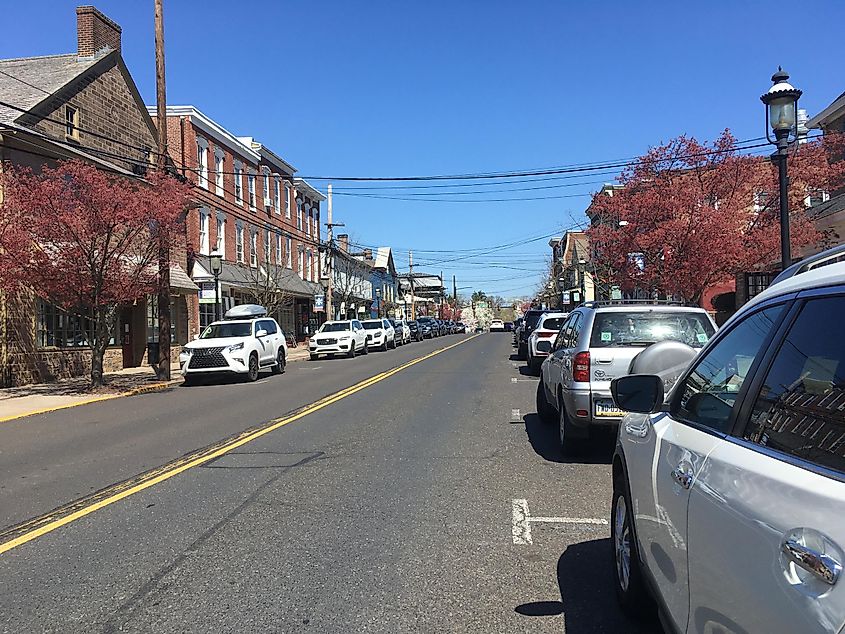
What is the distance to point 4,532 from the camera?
600cm

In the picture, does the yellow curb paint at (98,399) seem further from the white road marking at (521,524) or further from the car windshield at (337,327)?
the car windshield at (337,327)

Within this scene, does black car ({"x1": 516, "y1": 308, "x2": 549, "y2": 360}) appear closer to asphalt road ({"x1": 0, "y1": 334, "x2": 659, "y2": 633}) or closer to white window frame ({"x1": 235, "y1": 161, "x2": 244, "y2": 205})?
white window frame ({"x1": 235, "y1": 161, "x2": 244, "y2": 205})

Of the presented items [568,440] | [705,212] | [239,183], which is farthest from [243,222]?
[568,440]

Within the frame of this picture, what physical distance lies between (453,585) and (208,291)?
71.9ft

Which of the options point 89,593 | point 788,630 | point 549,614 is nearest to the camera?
point 788,630

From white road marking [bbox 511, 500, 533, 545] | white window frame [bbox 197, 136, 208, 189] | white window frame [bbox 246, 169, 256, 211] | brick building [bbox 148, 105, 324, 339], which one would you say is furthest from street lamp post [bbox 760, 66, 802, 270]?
white window frame [bbox 246, 169, 256, 211]

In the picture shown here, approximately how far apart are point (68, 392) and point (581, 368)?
47.2 feet

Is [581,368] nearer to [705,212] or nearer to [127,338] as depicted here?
[705,212]

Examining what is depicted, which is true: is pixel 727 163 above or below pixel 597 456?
above

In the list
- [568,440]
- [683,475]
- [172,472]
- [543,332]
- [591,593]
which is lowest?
[591,593]

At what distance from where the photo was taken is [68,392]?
18156 millimetres

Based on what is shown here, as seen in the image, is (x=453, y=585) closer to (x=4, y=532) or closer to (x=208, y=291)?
(x=4, y=532)

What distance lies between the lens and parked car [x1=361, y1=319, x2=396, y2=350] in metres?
37.8

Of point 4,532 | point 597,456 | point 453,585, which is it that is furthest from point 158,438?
point 453,585
